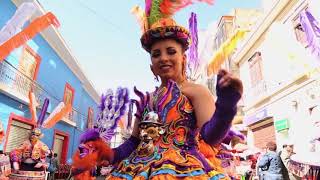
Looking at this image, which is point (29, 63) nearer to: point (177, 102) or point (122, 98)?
point (122, 98)

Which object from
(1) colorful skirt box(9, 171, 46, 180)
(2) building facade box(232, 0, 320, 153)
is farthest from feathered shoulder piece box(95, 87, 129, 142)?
(2) building facade box(232, 0, 320, 153)

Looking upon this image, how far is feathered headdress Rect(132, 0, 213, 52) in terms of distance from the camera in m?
1.62

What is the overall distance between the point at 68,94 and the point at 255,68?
10.5 meters

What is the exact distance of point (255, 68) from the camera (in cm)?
1398

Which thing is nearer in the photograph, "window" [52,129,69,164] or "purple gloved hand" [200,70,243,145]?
"purple gloved hand" [200,70,243,145]

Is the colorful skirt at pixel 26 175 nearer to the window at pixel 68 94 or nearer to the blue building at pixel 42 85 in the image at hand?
the blue building at pixel 42 85

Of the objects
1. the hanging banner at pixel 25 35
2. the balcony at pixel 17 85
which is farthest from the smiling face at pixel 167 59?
the balcony at pixel 17 85

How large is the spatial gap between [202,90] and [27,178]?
637 cm

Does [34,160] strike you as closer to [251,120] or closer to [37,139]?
[37,139]

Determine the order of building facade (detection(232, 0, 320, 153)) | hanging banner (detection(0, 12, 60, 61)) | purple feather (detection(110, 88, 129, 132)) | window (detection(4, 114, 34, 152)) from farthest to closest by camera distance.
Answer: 1. window (detection(4, 114, 34, 152))
2. building facade (detection(232, 0, 320, 153))
3. hanging banner (detection(0, 12, 60, 61))
4. purple feather (detection(110, 88, 129, 132))

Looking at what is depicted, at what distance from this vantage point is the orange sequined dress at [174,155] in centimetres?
120

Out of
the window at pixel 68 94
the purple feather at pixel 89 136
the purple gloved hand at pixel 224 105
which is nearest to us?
the purple gloved hand at pixel 224 105

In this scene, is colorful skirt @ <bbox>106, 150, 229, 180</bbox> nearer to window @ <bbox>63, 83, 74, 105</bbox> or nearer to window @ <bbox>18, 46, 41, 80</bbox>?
window @ <bbox>18, 46, 41, 80</bbox>

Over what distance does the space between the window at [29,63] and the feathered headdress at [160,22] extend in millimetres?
Result: 9138
